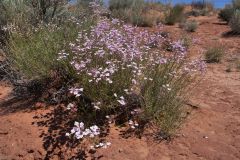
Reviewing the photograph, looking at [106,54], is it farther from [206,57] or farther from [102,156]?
[206,57]

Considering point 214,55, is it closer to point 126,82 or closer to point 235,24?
point 235,24

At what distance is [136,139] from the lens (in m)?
4.99

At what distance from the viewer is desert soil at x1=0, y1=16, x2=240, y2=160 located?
4.80 metres

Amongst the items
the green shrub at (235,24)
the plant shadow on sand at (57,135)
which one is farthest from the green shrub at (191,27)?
the plant shadow on sand at (57,135)

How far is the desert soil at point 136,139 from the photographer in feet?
15.8

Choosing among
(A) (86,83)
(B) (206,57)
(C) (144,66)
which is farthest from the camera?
(B) (206,57)

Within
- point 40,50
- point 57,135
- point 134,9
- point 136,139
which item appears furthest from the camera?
point 134,9

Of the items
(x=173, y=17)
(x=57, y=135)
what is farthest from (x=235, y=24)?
(x=57, y=135)

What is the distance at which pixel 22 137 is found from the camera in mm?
5289

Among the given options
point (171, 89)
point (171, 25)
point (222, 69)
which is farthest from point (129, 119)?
point (171, 25)

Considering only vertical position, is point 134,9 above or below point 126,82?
below

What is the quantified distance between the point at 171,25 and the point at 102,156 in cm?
1033

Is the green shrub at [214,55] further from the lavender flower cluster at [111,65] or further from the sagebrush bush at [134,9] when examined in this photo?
the sagebrush bush at [134,9]

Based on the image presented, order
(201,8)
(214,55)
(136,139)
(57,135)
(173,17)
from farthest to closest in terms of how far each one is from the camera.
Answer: (201,8) → (173,17) → (214,55) → (57,135) → (136,139)
